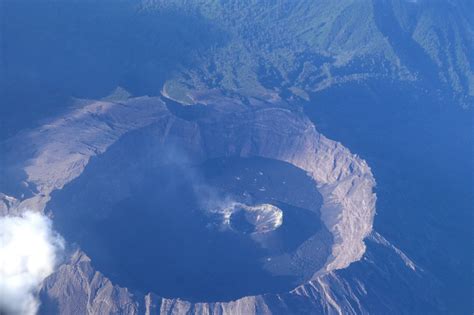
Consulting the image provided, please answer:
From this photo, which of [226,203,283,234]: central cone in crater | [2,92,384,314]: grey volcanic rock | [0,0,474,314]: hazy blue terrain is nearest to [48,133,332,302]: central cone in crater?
[226,203,283,234]: central cone in crater

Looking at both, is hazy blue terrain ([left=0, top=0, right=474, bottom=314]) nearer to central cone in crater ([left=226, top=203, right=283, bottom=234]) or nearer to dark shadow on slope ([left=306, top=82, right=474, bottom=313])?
dark shadow on slope ([left=306, top=82, right=474, bottom=313])

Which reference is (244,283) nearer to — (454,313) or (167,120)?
(454,313)

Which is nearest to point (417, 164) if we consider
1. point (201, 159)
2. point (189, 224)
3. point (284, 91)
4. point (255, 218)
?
point (284, 91)

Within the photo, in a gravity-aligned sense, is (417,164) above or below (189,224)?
below

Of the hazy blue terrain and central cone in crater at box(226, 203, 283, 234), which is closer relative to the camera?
the hazy blue terrain

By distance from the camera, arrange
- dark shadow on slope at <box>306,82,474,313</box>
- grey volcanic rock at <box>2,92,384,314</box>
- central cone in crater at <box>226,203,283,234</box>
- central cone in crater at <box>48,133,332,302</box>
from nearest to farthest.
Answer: grey volcanic rock at <box>2,92,384,314</box>
central cone in crater at <box>48,133,332,302</box>
dark shadow on slope at <box>306,82,474,313</box>
central cone in crater at <box>226,203,283,234</box>

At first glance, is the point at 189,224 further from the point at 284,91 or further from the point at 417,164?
the point at 284,91

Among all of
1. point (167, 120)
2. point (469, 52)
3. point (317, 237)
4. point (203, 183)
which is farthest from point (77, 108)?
point (469, 52)
